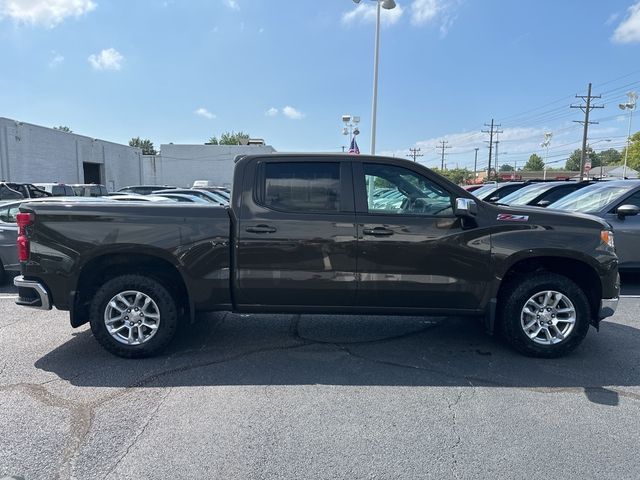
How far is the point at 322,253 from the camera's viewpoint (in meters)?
4.05

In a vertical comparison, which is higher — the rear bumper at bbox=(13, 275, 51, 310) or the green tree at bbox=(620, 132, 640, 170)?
the green tree at bbox=(620, 132, 640, 170)

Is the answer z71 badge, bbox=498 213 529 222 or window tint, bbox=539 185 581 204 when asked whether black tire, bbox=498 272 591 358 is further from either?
window tint, bbox=539 185 581 204

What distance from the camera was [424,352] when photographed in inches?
173

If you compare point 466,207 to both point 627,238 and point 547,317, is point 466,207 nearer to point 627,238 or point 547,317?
point 547,317

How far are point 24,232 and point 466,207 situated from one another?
13.6 feet

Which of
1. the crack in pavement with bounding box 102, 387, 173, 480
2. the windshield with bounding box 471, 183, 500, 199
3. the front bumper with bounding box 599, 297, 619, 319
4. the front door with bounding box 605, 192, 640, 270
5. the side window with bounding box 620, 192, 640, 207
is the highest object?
the windshield with bounding box 471, 183, 500, 199

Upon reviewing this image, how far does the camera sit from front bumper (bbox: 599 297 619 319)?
4.15 meters

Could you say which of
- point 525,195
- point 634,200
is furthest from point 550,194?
point 634,200

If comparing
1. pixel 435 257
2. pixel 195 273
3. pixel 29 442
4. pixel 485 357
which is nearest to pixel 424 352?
pixel 485 357

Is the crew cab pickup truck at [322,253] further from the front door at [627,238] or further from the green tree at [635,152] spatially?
the green tree at [635,152]

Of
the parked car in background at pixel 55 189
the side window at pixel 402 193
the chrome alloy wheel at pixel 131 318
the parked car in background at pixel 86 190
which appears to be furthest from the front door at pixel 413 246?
the parked car in background at pixel 86 190

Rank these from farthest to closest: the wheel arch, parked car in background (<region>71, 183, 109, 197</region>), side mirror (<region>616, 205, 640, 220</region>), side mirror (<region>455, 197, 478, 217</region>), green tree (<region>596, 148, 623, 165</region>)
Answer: green tree (<region>596, 148, 623, 165</region>) → parked car in background (<region>71, 183, 109, 197</region>) → side mirror (<region>616, 205, 640, 220</region>) → the wheel arch → side mirror (<region>455, 197, 478, 217</region>)

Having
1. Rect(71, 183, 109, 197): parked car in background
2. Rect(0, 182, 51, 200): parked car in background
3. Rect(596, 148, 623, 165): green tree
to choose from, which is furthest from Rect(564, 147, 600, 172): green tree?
Rect(0, 182, 51, 200): parked car in background

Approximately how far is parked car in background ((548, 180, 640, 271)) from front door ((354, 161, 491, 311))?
376 cm
